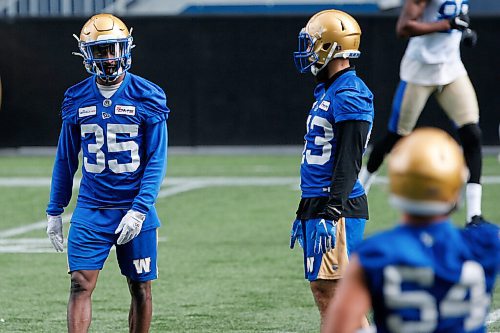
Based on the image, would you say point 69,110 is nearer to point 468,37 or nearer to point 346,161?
point 346,161

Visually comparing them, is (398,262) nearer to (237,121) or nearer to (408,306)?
(408,306)

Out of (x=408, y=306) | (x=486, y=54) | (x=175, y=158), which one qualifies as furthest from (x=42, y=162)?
(x=408, y=306)

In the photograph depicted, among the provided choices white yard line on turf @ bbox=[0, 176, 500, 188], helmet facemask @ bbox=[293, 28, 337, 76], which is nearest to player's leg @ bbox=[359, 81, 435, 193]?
helmet facemask @ bbox=[293, 28, 337, 76]

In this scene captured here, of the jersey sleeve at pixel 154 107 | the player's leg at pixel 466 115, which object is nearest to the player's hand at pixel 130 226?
the jersey sleeve at pixel 154 107

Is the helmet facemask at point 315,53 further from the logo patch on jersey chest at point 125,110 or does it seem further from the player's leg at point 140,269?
the player's leg at point 140,269

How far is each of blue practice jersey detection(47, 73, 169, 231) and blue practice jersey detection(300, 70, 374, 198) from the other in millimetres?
790

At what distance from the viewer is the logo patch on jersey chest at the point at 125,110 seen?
20.6 ft

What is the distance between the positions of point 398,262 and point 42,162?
17.1 meters

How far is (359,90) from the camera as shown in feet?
19.6

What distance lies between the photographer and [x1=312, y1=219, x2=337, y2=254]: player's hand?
583 centimetres

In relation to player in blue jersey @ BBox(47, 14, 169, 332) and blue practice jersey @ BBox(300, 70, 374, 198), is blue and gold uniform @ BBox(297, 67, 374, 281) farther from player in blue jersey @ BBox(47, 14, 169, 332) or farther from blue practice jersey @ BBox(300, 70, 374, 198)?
player in blue jersey @ BBox(47, 14, 169, 332)

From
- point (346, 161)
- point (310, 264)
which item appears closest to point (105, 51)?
point (346, 161)

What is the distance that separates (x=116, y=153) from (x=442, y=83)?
67.6 inches

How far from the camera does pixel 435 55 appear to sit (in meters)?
6.29
